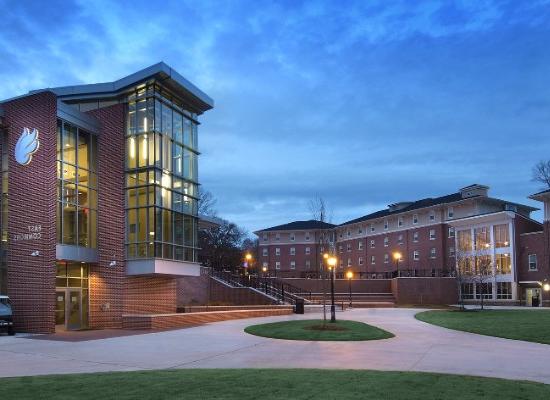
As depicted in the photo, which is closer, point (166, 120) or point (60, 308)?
point (60, 308)


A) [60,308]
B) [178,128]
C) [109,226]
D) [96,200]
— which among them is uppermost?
[178,128]

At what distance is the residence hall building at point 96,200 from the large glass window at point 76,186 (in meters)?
0.05

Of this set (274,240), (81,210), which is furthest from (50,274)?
(274,240)

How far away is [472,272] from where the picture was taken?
5972 cm

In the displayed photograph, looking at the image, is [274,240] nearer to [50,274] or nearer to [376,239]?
[376,239]

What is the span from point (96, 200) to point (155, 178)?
318cm

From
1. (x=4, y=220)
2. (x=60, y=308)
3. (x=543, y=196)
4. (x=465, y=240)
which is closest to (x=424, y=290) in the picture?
(x=465, y=240)

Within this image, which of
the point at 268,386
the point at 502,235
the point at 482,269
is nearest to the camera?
the point at 268,386

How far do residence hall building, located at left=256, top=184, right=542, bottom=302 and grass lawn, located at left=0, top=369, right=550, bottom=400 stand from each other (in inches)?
2110

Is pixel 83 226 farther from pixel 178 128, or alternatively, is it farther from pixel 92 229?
pixel 178 128

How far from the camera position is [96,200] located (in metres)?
29.2

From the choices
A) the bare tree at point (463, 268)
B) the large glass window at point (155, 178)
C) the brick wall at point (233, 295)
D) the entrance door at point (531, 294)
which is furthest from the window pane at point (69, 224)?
the entrance door at point (531, 294)

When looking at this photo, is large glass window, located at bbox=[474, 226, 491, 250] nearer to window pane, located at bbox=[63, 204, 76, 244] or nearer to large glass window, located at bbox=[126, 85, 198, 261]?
large glass window, located at bbox=[126, 85, 198, 261]

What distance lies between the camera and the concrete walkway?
14297 mm
